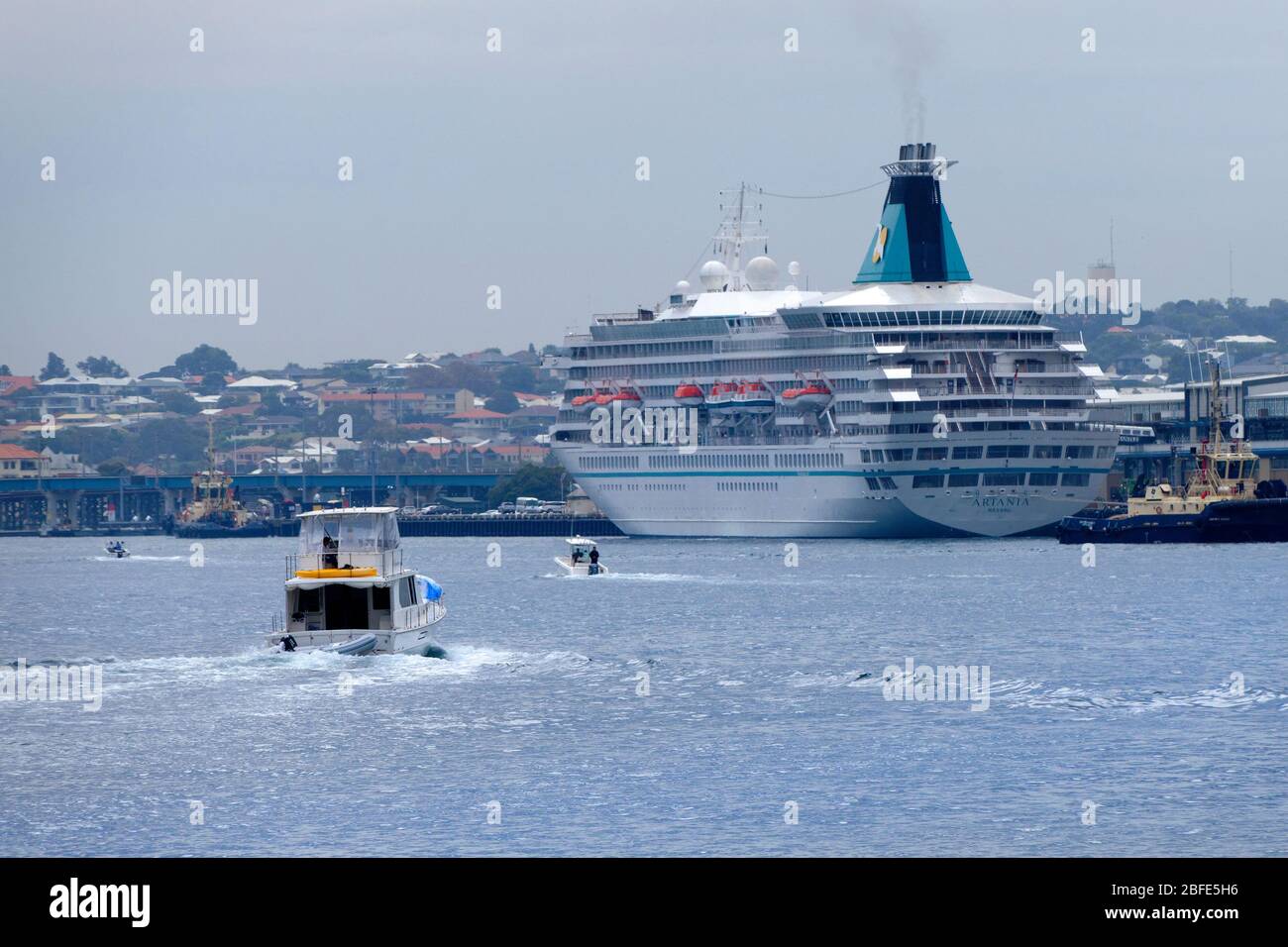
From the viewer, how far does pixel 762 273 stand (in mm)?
159000

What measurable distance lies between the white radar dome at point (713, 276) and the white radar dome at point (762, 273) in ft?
6.56

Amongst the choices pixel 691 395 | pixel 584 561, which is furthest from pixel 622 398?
pixel 584 561

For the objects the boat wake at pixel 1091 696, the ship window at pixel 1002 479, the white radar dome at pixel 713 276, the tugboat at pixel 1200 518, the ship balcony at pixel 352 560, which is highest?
the white radar dome at pixel 713 276

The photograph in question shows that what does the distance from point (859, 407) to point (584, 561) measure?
34703mm

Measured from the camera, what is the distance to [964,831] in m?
32.0

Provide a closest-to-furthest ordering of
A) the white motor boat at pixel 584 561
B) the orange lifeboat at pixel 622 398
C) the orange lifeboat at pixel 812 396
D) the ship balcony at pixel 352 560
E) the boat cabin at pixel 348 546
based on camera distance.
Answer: the ship balcony at pixel 352 560 → the boat cabin at pixel 348 546 → the white motor boat at pixel 584 561 → the orange lifeboat at pixel 812 396 → the orange lifeboat at pixel 622 398

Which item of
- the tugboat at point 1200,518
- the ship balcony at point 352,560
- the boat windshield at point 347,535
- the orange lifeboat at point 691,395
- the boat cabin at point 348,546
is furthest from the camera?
the orange lifeboat at point 691,395

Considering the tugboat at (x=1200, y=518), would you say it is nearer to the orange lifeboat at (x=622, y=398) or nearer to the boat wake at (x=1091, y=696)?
the orange lifeboat at (x=622, y=398)

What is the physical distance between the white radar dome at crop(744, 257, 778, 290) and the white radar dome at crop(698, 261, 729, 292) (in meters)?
2.00

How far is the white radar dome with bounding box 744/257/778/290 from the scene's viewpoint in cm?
15888

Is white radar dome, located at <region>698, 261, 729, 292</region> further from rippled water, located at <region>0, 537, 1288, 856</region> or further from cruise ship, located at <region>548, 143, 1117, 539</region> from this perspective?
rippled water, located at <region>0, 537, 1288, 856</region>

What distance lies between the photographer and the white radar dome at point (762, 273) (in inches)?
6255

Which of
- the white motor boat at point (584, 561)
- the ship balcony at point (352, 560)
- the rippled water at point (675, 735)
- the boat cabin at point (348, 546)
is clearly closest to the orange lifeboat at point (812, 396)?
the white motor boat at point (584, 561)
